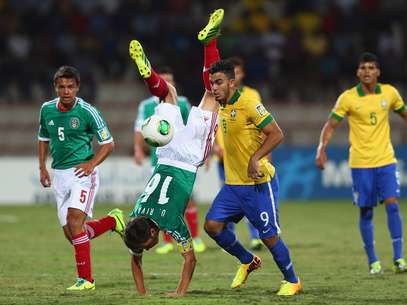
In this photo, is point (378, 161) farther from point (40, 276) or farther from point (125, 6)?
point (125, 6)

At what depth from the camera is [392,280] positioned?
35.7 feet

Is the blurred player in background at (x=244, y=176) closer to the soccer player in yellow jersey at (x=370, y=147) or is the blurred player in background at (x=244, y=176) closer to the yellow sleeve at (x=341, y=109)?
the soccer player in yellow jersey at (x=370, y=147)

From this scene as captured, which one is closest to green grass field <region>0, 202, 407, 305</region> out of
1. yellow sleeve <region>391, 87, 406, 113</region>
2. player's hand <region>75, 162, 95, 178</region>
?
player's hand <region>75, 162, 95, 178</region>

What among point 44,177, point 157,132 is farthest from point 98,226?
point 157,132

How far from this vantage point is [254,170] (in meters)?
9.25

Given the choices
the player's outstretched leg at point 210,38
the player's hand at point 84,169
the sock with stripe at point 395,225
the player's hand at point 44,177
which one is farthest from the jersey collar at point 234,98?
the sock with stripe at point 395,225

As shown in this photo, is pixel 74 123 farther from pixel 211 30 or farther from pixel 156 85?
pixel 211 30

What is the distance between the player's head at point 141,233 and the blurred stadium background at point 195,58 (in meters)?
13.7

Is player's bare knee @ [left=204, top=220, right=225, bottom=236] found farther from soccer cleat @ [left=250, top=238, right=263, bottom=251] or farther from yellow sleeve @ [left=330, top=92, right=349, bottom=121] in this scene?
soccer cleat @ [left=250, top=238, right=263, bottom=251]

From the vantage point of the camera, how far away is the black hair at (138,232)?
888 centimetres

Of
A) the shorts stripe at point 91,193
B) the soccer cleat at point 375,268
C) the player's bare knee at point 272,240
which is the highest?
the shorts stripe at point 91,193

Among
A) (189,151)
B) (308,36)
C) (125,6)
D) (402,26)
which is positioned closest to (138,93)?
(125,6)

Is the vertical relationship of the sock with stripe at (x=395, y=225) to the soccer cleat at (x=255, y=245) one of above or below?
above

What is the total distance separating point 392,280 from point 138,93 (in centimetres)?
1556
